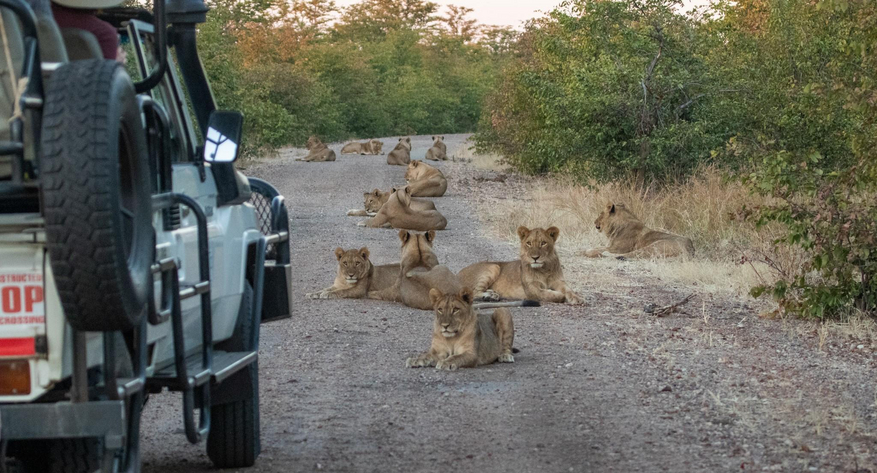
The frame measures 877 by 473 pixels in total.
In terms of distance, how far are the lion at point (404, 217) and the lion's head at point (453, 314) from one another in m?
8.73

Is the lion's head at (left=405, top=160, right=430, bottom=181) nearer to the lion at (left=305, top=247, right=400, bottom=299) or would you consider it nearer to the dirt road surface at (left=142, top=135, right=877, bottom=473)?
the lion at (left=305, top=247, right=400, bottom=299)

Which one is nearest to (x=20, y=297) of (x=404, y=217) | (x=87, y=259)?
(x=87, y=259)

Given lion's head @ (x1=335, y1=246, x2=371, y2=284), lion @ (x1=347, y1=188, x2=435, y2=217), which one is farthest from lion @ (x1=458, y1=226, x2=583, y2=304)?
lion @ (x1=347, y1=188, x2=435, y2=217)

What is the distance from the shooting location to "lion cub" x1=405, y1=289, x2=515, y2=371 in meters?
7.73

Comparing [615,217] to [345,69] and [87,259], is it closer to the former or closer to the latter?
[87,259]

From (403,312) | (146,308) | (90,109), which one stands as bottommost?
(403,312)

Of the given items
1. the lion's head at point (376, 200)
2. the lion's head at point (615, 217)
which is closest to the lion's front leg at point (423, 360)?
the lion's head at point (615, 217)

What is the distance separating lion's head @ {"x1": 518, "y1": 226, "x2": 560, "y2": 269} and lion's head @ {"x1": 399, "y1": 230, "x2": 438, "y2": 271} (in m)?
0.91

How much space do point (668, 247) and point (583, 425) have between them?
790 centimetres

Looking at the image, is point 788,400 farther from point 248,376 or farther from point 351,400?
point 248,376

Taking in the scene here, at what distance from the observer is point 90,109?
3.07m

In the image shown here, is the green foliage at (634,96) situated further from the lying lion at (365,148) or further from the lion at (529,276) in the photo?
the lying lion at (365,148)

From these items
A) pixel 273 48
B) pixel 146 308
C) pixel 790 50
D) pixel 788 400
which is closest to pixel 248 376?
pixel 146 308

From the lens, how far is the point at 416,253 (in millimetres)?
11125
